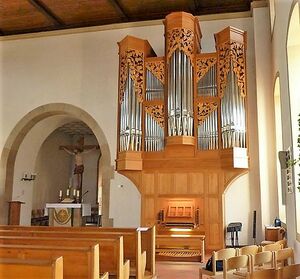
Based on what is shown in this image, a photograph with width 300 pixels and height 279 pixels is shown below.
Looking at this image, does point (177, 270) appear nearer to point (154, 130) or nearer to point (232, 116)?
point (154, 130)

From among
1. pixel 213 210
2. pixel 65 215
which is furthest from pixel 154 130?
pixel 65 215

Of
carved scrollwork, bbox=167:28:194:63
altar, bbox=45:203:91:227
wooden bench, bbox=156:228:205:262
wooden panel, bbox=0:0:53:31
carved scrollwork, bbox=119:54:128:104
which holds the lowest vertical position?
wooden bench, bbox=156:228:205:262

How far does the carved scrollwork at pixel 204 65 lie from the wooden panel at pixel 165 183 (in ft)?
6.73

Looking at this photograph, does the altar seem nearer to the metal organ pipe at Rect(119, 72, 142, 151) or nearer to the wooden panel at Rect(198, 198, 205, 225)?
the metal organ pipe at Rect(119, 72, 142, 151)

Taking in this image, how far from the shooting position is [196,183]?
310 inches

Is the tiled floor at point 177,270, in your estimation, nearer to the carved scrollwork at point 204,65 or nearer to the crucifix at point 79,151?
the carved scrollwork at point 204,65

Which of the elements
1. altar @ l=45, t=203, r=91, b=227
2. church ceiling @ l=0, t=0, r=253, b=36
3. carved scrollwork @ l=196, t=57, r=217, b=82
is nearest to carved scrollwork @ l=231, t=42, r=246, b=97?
carved scrollwork @ l=196, t=57, r=217, b=82

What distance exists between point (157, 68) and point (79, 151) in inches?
229

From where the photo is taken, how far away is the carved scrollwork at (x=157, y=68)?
8078mm

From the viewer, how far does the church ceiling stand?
860 centimetres

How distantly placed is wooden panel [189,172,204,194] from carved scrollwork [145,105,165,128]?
1.19 m

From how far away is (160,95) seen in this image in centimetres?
805

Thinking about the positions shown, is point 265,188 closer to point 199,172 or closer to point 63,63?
point 199,172

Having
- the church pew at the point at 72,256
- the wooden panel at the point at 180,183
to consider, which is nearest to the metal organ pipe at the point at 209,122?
the wooden panel at the point at 180,183
